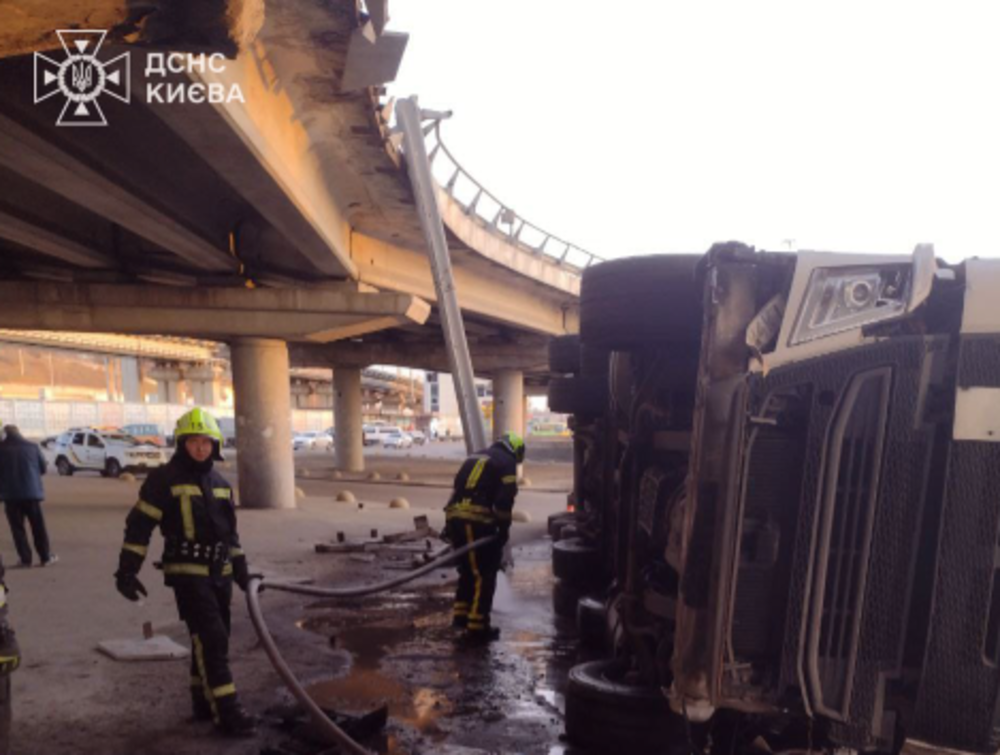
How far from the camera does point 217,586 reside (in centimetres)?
412

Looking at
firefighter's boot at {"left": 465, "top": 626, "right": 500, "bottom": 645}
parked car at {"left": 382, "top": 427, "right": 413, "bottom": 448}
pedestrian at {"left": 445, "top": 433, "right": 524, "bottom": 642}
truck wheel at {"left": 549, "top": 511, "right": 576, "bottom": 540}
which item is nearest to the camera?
firefighter's boot at {"left": 465, "top": 626, "right": 500, "bottom": 645}

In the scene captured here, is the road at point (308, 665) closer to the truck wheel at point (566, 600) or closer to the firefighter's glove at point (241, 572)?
the truck wheel at point (566, 600)

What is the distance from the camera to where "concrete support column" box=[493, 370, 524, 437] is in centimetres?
2589

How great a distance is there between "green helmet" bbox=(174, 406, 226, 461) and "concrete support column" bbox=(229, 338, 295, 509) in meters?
10.0

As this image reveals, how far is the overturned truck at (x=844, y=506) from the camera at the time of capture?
251 cm

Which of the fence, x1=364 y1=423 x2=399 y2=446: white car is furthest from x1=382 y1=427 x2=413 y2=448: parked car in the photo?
the fence


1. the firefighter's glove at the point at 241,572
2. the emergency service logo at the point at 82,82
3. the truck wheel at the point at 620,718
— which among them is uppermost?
the emergency service logo at the point at 82,82

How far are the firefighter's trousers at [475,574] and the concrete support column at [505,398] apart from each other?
19628 millimetres

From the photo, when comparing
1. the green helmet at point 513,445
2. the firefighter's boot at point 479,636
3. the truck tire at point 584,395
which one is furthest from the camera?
the truck tire at point 584,395

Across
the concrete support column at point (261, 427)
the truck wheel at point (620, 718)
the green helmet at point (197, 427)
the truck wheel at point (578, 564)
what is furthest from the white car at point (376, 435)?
the truck wheel at point (620, 718)

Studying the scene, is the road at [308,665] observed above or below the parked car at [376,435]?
above

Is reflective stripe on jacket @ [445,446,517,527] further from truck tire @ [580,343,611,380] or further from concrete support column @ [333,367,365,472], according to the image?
concrete support column @ [333,367,365,472]

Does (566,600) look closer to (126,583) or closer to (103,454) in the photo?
(126,583)

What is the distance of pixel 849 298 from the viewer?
8.91 ft
